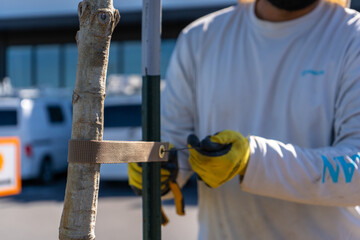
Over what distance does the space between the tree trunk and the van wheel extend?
32.2 ft

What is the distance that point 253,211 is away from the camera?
73.7 inches

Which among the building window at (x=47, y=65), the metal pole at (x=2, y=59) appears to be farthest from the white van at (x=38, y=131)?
the metal pole at (x=2, y=59)

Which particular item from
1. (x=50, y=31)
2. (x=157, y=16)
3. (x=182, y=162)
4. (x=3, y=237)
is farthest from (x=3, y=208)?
(x=50, y=31)

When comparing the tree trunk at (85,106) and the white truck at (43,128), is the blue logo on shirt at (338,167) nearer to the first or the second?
the tree trunk at (85,106)

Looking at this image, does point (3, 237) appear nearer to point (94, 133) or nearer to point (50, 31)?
point (94, 133)

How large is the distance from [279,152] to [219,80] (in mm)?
486

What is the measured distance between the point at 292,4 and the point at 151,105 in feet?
2.59

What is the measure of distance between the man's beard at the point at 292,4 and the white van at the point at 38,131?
343 inches

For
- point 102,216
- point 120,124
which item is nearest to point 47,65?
point 120,124

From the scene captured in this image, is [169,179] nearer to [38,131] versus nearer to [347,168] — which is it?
[347,168]

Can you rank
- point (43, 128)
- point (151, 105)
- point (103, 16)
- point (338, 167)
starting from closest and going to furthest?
1. point (103, 16)
2. point (151, 105)
3. point (338, 167)
4. point (43, 128)

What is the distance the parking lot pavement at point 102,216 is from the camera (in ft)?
20.7

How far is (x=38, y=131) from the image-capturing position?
33.9ft

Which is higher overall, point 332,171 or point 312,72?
point 312,72
